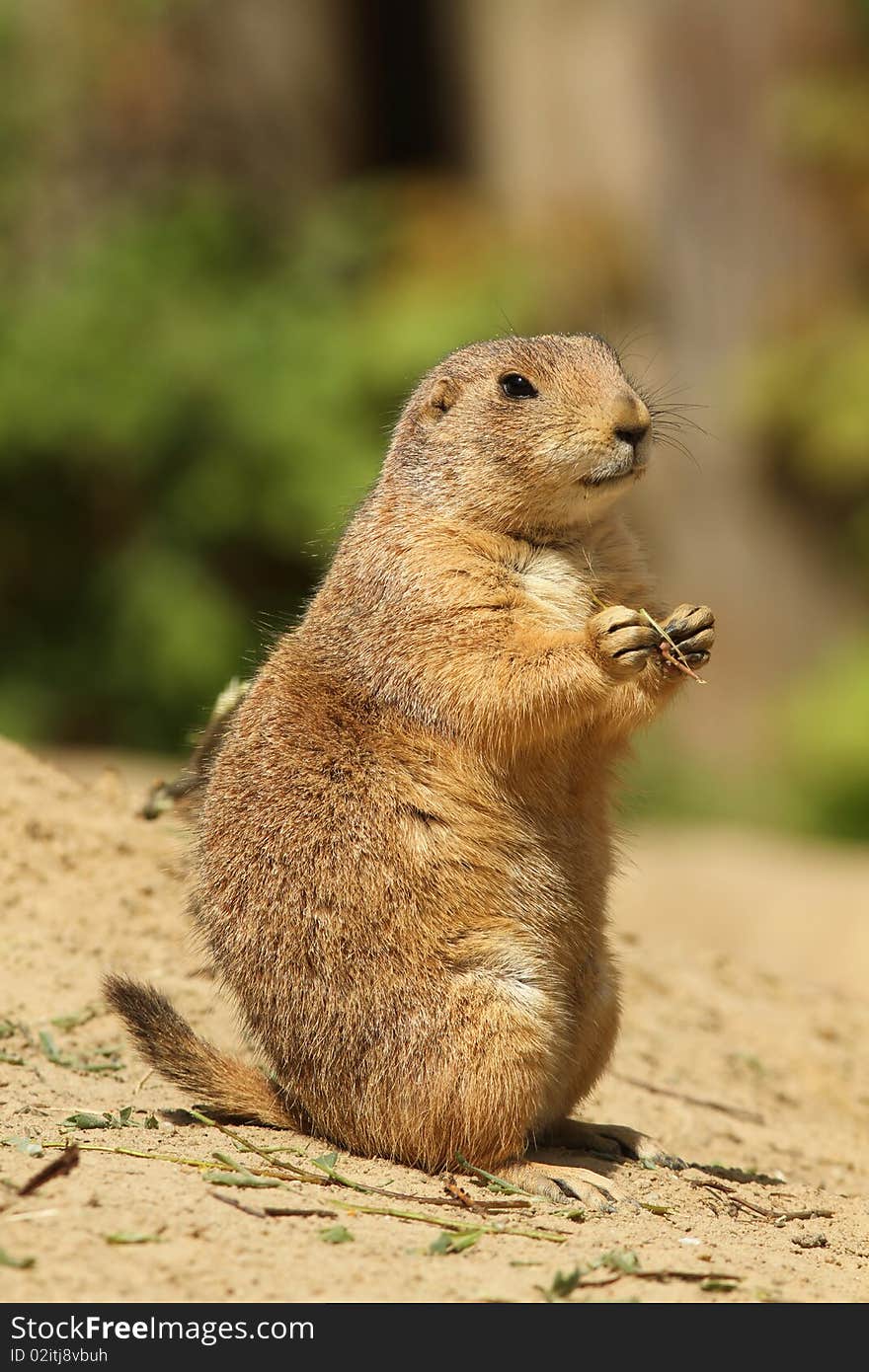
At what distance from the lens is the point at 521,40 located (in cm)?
1722

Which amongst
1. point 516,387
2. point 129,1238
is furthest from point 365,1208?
point 516,387

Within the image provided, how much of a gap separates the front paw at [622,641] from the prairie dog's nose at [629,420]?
1.82 feet

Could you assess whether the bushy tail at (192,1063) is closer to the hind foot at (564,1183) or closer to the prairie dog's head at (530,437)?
the hind foot at (564,1183)

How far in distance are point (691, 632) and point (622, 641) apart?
0.79ft

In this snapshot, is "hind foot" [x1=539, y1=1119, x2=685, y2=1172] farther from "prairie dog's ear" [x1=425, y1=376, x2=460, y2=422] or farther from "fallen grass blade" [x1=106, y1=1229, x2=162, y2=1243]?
"prairie dog's ear" [x1=425, y1=376, x2=460, y2=422]

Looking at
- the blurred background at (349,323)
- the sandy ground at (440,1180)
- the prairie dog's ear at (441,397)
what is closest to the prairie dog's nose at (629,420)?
the prairie dog's ear at (441,397)

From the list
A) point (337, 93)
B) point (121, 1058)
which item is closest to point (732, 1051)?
point (121, 1058)

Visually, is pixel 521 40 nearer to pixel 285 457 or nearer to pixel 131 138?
pixel 131 138

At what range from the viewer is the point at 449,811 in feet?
14.4

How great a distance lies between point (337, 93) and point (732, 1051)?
12.5 m

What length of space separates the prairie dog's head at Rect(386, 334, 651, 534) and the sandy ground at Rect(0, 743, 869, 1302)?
4.17 feet

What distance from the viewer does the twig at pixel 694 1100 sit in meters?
5.99

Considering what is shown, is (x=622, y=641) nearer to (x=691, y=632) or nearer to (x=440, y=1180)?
(x=691, y=632)

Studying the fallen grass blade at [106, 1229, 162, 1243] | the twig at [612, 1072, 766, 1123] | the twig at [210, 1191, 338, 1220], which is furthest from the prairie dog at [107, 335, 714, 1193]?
the twig at [612, 1072, 766, 1123]
